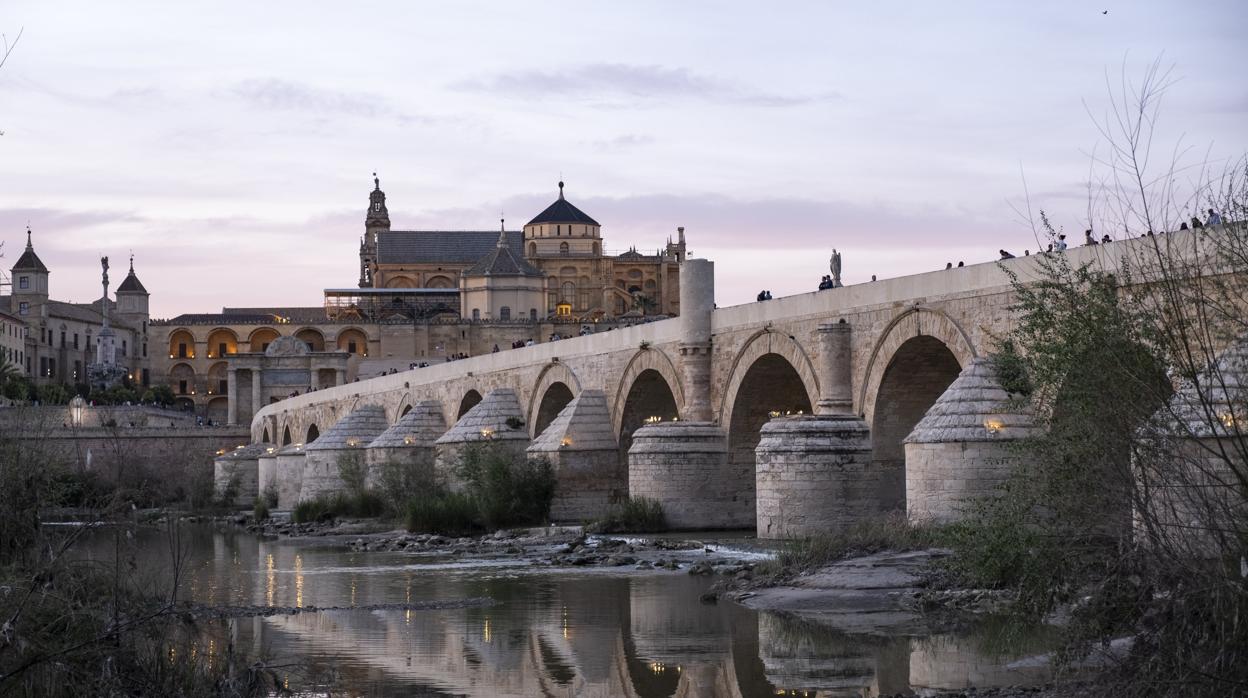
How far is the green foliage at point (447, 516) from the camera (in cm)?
3159

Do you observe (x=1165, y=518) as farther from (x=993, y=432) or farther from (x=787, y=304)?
(x=787, y=304)

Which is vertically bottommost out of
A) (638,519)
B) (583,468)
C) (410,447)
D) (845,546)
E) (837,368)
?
(845,546)

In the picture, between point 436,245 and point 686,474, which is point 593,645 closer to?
point 686,474

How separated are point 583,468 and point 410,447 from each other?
9.24m

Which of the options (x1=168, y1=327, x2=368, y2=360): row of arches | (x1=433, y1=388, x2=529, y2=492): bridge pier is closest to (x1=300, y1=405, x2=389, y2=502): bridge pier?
(x1=433, y1=388, x2=529, y2=492): bridge pier

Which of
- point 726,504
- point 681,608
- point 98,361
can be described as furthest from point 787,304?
point 98,361

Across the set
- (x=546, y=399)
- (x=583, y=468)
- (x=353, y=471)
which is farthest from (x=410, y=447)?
(x=583, y=468)

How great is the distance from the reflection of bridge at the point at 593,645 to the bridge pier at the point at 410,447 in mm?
15818

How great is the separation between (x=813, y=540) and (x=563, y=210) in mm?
95485

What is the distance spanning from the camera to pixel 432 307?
107812 mm

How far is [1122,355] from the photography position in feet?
33.0

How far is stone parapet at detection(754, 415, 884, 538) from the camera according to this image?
22719 mm

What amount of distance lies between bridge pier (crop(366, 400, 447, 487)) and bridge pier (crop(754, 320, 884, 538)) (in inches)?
579

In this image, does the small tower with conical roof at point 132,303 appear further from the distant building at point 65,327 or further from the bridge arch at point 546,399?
the bridge arch at point 546,399
